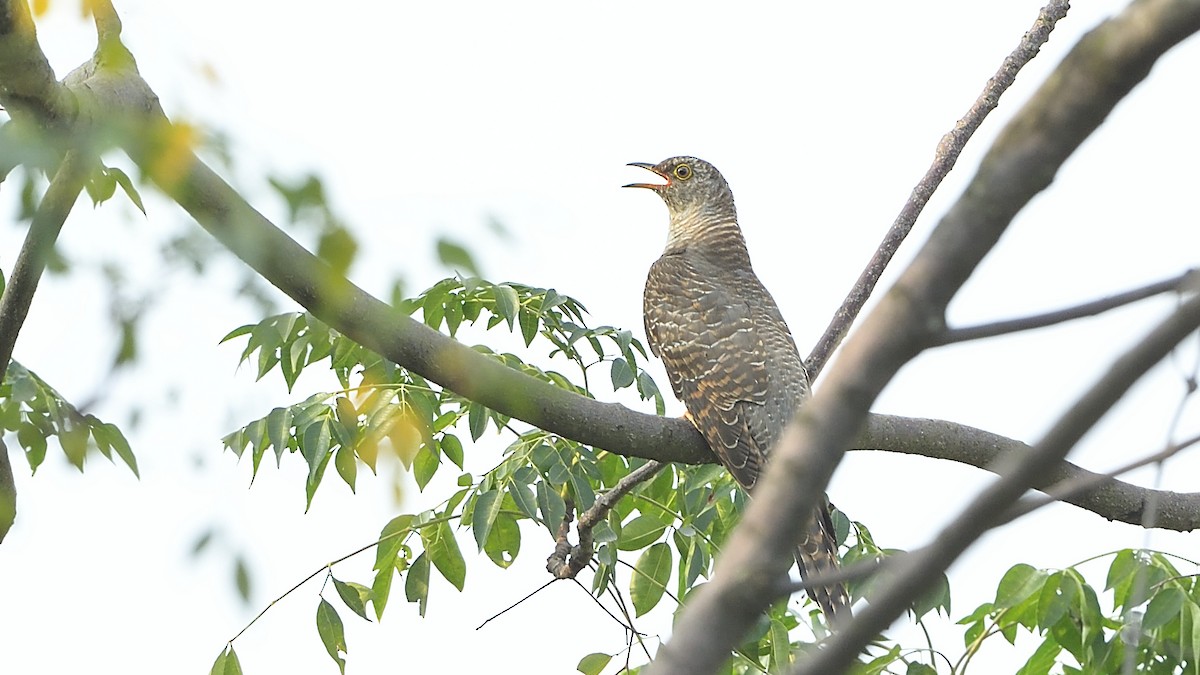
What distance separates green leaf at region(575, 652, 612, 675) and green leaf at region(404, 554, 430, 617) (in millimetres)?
630

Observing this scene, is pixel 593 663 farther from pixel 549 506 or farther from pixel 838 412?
pixel 838 412

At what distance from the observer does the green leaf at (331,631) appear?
4387 mm

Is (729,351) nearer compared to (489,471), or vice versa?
(489,471)

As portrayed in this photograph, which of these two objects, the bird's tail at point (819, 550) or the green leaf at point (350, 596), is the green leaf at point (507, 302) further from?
the bird's tail at point (819, 550)

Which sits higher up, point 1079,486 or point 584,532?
point 584,532

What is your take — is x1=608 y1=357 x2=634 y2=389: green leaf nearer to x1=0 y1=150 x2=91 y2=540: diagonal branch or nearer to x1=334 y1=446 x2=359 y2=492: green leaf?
x1=334 y1=446 x2=359 y2=492: green leaf

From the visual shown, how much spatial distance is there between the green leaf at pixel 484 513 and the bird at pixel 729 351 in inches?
47.6

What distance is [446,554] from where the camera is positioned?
14.7 feet

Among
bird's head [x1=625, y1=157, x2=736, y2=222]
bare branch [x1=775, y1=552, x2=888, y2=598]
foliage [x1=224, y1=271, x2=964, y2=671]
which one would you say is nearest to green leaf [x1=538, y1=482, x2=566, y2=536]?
foliage [x1=224, y1=271, x2=964, y2=671]

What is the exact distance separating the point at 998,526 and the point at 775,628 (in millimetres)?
3121

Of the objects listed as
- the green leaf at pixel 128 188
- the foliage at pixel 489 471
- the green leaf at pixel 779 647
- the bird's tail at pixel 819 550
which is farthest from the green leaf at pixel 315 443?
the bird's tail at pixel 819 550

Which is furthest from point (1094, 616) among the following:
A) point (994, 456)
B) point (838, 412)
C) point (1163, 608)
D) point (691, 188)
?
point (691, 188)

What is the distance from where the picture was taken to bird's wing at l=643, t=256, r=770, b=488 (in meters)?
5.43

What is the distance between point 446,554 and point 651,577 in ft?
2.37
